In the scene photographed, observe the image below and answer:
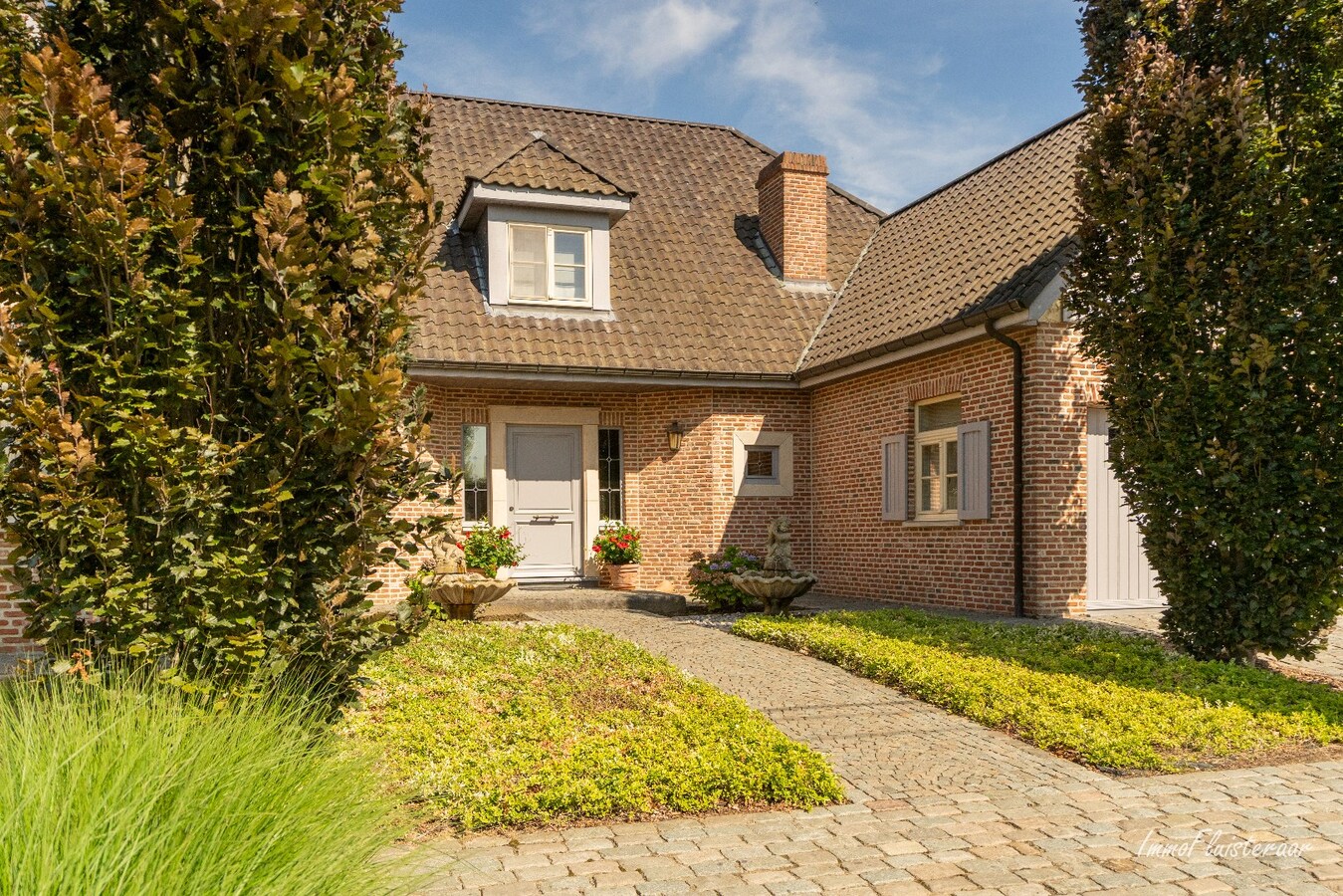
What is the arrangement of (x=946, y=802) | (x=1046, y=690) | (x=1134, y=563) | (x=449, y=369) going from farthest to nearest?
(x=449, y=369)
(x=1134, y=563)
(x=1046, y=690)
(x=946, y=802)

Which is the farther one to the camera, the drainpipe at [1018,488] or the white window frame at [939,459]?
the white window frame at [939,459]

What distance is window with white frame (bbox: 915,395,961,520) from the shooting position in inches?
476

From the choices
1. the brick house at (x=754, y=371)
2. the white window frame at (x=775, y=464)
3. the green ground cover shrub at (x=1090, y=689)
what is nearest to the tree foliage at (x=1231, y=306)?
the green ground cover shrub at (x=1090, y=689)

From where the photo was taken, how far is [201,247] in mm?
4141

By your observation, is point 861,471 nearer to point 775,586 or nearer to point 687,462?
point 687,462

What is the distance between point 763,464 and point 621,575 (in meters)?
2.77

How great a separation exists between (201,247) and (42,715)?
6.46ft

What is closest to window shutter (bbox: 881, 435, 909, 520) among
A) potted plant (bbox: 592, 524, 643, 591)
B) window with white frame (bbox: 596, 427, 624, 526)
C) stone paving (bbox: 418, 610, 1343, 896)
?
potted plant (bbox: 592, 524, 643, 591)

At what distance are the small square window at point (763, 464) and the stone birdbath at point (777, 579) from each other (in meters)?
3.09

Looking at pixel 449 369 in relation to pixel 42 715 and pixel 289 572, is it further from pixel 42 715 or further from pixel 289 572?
pixel 42 715

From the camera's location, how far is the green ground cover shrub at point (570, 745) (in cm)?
448

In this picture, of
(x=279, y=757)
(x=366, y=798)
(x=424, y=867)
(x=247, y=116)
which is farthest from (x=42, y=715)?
(x=247, y=116)

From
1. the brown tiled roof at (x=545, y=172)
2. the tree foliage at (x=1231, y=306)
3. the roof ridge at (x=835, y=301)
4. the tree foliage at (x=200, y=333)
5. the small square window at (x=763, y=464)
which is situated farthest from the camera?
the small square window at (x=763, y=464)

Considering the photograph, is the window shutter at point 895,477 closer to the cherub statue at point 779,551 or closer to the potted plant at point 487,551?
the cherub statue at point 779,551
